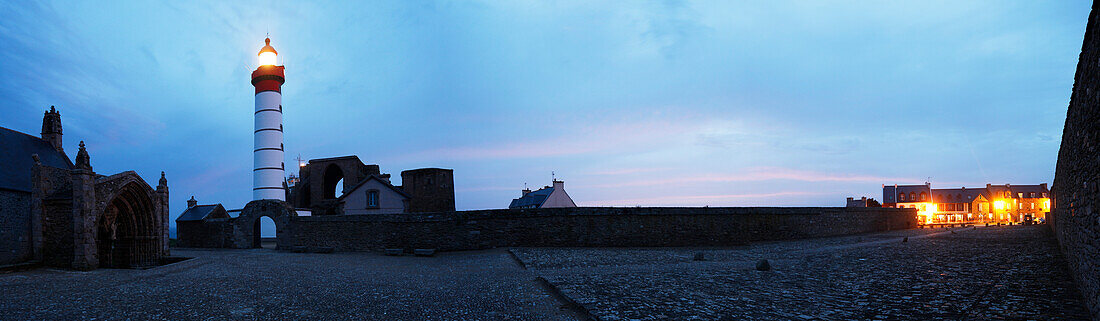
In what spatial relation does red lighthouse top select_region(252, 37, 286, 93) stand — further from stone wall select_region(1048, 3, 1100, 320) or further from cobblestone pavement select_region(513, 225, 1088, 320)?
stone wall select_region(1048, 3, 1100, 320)

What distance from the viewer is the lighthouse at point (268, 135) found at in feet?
119

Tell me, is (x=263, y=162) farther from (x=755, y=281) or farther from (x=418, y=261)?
(x=755, y=281)

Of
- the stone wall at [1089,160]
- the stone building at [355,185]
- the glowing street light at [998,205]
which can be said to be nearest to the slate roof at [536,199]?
the stone building at [355,185]

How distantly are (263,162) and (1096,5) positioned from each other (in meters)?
41.1

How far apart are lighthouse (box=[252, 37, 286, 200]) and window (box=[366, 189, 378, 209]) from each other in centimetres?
622

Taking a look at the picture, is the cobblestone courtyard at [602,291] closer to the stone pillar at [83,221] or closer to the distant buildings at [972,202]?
the stone pillar at [83,221]

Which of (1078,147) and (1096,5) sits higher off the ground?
(1096,5)

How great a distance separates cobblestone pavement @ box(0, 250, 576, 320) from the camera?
858 centimetres

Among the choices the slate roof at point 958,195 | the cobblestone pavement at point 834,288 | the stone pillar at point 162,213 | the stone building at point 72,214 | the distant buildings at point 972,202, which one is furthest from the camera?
the slate roof at point 958,195

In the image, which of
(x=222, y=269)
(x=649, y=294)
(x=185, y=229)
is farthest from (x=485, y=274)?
(x=185, y=229)

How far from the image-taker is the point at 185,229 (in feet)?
116

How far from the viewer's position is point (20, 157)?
883 inches

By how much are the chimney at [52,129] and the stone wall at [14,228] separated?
29.3 ft

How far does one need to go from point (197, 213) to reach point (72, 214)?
18.7 m
